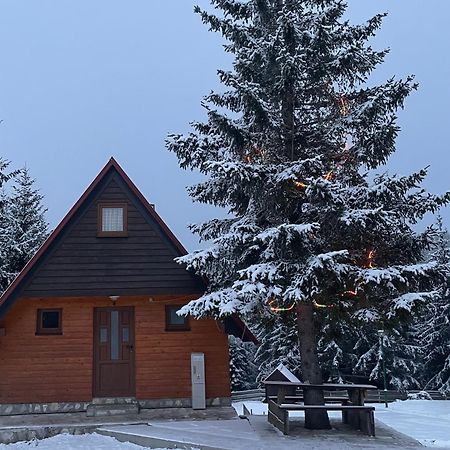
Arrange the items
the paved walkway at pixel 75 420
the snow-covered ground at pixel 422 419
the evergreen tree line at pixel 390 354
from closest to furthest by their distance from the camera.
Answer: the paved walkway at pixel 75 420 → the snow-covered ground at pixel 422 419 → the evergreen tree line at pixel 390 354

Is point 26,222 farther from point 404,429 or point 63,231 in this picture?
point 404,429

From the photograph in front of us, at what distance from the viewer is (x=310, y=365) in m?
10.7

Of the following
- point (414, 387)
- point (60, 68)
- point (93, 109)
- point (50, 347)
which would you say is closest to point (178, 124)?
point (93, 109)

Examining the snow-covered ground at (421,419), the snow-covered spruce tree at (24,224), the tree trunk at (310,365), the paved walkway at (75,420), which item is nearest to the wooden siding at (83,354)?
the paved walkway at (75,420)

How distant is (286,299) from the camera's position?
9.68 m

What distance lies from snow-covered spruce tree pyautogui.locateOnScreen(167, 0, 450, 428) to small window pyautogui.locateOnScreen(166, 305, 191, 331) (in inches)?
64.1

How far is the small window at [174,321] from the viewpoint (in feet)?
43.1

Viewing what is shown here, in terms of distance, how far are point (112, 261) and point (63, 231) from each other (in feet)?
4.22

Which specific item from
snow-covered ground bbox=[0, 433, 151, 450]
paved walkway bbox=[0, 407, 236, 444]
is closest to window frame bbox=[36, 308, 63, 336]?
paved walkway bbox=[0, 407, 236, 444]

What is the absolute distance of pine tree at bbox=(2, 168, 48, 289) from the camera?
21422 mm

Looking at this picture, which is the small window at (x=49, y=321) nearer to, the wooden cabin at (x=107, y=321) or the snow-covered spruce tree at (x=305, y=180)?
the wooden cabin at (x=107, y=321)

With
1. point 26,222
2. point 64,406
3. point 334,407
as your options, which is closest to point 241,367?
point 26,222

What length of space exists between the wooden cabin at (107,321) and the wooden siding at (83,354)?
0.02m

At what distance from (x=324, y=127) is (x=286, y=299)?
3900 mm
